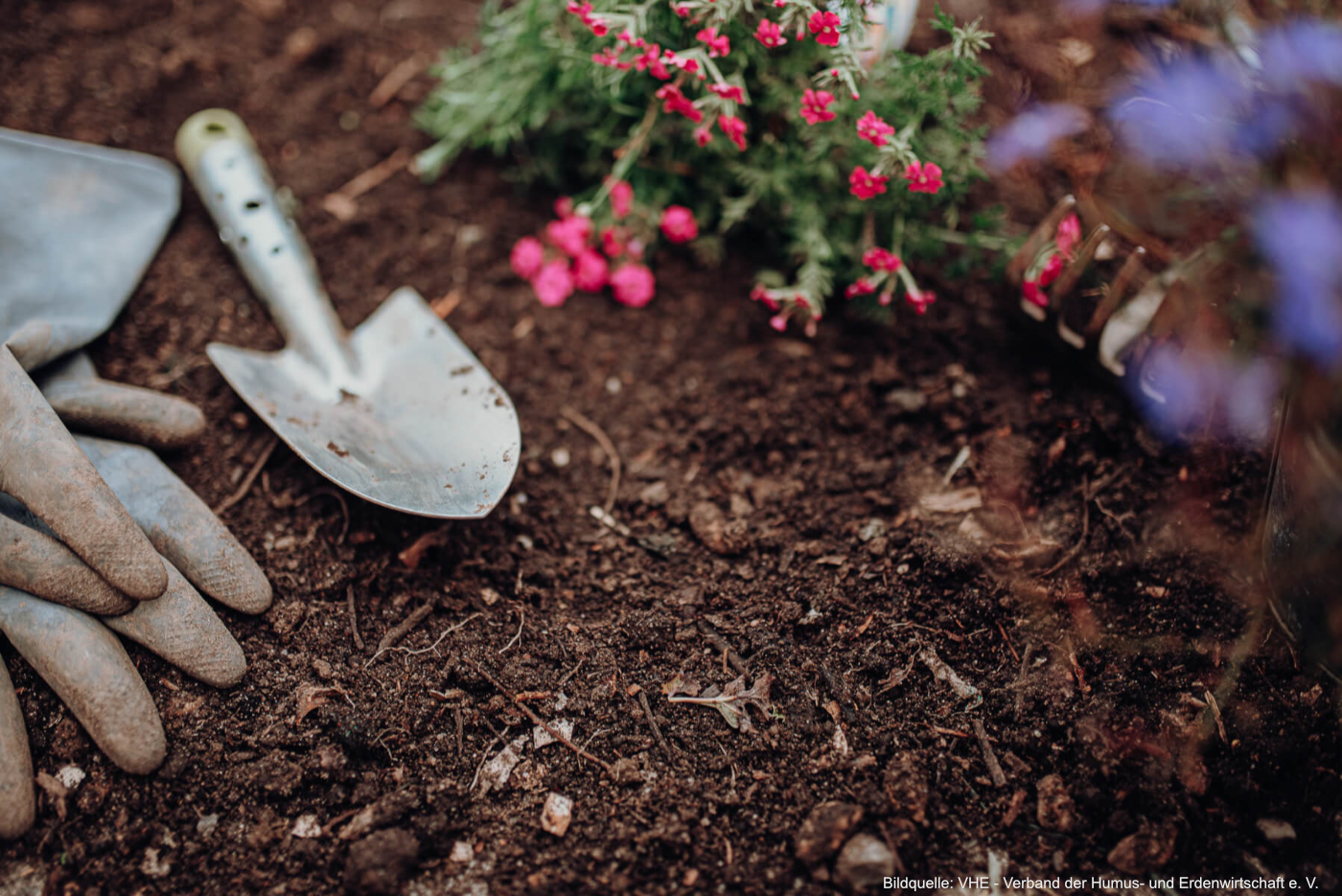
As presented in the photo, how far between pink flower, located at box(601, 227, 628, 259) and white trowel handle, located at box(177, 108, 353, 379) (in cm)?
71

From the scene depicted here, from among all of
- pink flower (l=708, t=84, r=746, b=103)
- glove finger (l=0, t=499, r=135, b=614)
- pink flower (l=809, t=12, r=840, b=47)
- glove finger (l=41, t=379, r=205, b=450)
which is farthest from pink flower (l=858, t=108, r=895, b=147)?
glove finger (l=0, t=499, r=135, b=614)

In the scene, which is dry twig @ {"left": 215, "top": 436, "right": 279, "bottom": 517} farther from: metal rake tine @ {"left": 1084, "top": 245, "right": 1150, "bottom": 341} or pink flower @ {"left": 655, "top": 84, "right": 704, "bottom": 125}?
metal rake tine @ {"left": 1084, "top": 245, "right": 1150, "bottom": 341}

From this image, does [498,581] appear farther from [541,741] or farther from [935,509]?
[935,509]

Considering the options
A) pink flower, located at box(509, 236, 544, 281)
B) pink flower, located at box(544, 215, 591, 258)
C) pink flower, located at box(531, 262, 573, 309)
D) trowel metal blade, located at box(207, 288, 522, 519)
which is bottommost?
trowel metal blade, located at box(207, 288, 522, 519)

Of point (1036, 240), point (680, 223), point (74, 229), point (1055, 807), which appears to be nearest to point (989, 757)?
point (1055, 807)

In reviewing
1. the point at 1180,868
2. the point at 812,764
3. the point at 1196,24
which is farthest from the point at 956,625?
the point at 1196,24

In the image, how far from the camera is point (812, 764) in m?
1.42

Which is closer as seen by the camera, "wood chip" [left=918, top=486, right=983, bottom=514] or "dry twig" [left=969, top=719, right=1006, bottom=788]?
"dry twig" [left=969, top=719, right=1006, bottom=788]

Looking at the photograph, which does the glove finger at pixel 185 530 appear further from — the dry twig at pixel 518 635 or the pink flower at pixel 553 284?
the pink flower at pixel 553 284

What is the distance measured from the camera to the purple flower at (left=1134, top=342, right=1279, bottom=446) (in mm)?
1722

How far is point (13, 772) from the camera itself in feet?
4.34

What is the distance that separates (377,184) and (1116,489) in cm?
211

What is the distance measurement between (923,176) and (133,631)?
5.73 feet

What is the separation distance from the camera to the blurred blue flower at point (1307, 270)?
136 cm
